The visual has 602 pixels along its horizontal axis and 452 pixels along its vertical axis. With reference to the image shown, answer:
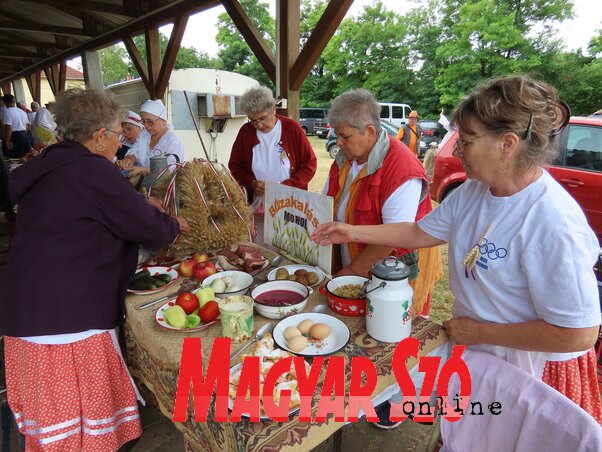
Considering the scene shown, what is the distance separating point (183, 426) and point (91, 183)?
1.00 meters

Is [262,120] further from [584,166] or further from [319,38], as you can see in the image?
[584,166]

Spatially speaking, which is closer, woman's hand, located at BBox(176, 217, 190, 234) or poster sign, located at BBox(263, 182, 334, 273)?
poster sign, located at BBox(263, 182, 334, 273)

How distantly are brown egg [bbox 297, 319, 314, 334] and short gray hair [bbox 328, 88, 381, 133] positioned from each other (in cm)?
107

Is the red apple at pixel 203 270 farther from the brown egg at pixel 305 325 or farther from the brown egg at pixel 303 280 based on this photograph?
the brown egg at pixel 305 325

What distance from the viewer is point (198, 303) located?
1573 mm

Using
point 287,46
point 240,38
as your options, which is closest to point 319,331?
point 287,46

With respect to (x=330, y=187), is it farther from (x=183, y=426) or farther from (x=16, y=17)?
(x=16, y=17)

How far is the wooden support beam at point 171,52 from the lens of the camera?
6189mm

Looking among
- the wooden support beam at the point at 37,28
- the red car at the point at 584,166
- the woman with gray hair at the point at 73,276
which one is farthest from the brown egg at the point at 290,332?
the wooden support beam at the point at 37,28

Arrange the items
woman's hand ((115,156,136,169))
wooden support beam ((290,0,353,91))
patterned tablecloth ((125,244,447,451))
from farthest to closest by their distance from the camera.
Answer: wooden support beam ((290,0,353,91))
woman's hand ((115,156,136,169))
patterned tablecloth ((125,244,447,451))

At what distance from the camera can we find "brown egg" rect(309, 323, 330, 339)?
1.36m

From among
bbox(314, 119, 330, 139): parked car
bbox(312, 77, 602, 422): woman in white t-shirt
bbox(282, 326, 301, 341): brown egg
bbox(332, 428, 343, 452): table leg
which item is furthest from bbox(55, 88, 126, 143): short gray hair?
bbox(314, 119, 330, 139): parked car

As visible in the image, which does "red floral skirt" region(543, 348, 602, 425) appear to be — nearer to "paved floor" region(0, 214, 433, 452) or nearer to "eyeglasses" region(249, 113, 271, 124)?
"paved floor" region(0, 214, 433, 452)

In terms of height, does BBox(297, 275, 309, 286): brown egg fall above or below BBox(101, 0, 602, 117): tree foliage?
below
